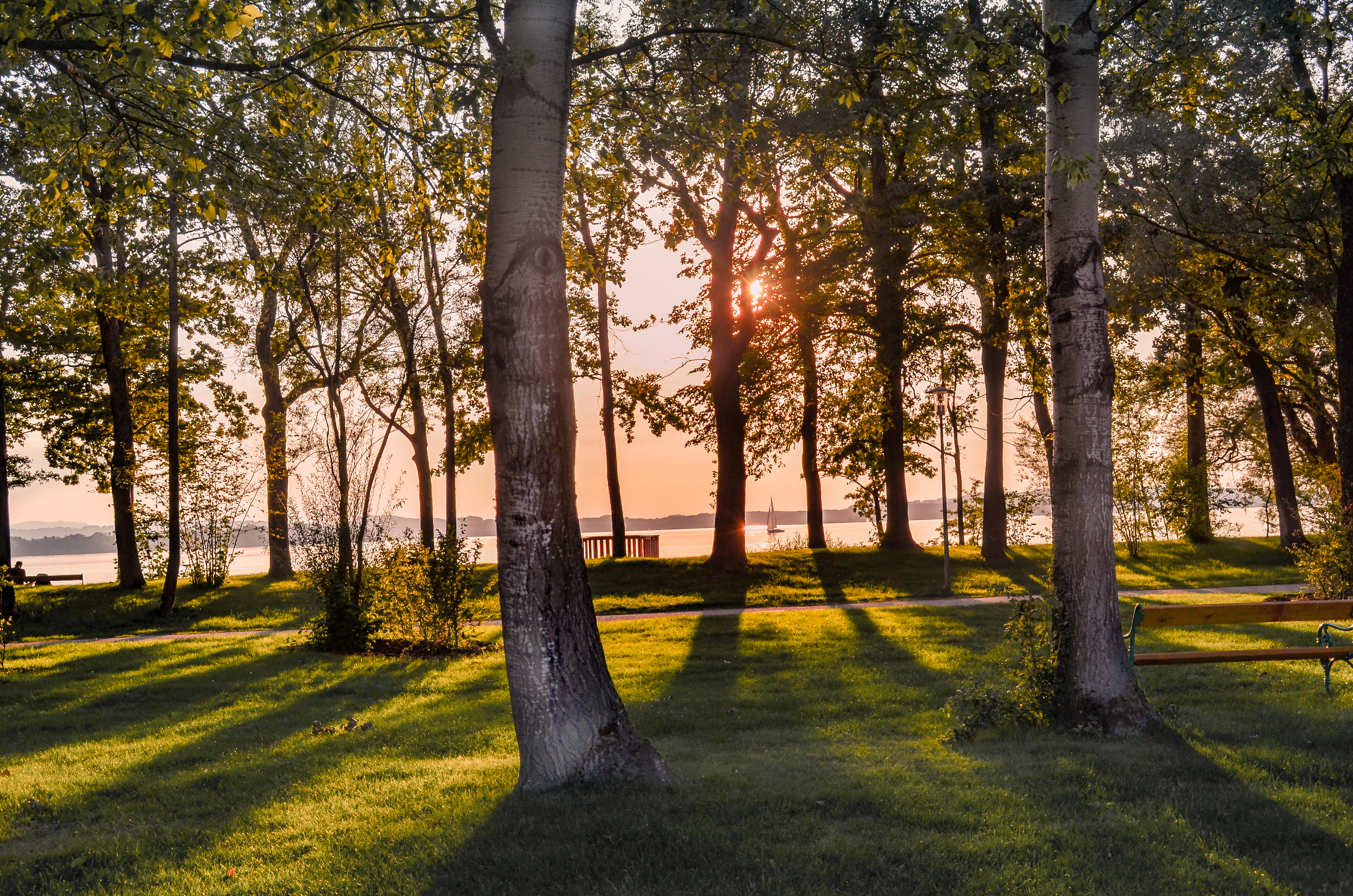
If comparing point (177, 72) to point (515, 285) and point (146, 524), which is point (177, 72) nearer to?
point (515, 285)

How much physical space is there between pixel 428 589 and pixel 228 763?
6213 mm

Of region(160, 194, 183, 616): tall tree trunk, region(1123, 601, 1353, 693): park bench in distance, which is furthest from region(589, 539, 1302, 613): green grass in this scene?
region(1123, 601, 1353, 693): park bench in distance

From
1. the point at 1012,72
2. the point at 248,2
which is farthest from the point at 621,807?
the point at 248,2

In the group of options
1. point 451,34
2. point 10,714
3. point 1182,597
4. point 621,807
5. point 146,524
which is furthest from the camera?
point 146,524

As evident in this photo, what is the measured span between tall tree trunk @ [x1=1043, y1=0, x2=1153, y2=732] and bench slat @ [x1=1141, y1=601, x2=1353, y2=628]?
103cm

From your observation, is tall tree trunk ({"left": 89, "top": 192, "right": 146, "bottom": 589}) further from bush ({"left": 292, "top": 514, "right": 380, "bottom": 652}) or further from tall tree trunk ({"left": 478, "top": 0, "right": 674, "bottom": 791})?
tall tree trunk ({"left": 478, "top": 0, "right": 674, "bottom": 791})

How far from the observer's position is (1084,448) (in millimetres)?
6582

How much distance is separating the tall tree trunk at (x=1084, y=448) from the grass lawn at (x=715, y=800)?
41cm

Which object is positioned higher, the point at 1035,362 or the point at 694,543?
the point at 1035,362

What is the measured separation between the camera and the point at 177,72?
27.6 feet

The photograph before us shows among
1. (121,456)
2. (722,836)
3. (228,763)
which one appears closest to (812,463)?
(121,456)

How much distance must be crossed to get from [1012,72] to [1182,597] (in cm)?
1281

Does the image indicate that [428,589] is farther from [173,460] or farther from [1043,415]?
[1043,415]

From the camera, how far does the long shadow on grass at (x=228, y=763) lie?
15.7 feet
